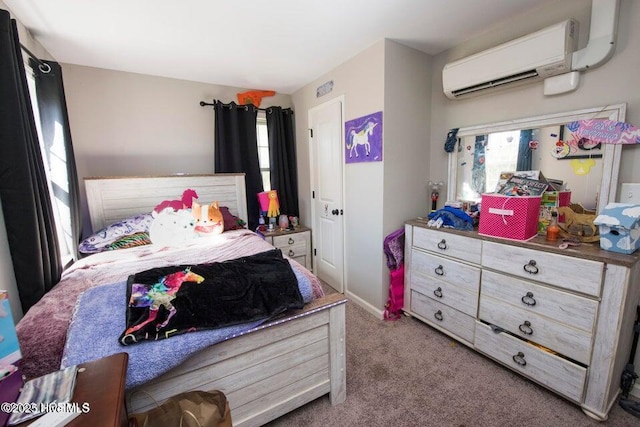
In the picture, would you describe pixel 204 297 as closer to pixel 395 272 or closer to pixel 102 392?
pixel 102 392

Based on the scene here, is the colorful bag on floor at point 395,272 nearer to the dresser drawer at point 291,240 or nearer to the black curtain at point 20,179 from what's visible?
the dresser drawer at point 291,240

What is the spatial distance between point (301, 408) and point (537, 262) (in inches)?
62.5

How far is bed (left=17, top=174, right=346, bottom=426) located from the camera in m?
1.09

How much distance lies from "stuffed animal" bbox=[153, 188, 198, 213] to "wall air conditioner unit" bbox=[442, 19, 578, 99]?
243cm

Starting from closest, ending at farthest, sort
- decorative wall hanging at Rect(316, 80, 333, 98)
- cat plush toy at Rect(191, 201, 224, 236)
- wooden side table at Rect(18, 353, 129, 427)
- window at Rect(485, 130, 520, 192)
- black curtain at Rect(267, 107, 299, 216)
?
wooden side table at Rect(18, 353, 129, 427)
window at Rect(485, 130, 520, 192)
cat plush toy at Rect(191, 201, 224, 236)
decorative wall hanging at Rect(316, 80, 333, 98)
black curtain at Rect(267, 107, 299, 216)

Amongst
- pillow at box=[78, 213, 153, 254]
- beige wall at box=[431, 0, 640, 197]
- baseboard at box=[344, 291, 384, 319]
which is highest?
beige wall at box=[431, 0, 640, 197]

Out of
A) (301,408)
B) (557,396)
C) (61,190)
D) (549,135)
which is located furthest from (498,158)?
(61,190)

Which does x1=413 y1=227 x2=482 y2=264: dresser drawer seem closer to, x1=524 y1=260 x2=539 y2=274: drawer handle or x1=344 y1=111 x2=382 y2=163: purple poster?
x1=524 y1=260 x2=539 y2=274: drawer handle

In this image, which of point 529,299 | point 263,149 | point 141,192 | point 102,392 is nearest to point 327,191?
point 263,149

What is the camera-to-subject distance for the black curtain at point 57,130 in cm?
→ 201

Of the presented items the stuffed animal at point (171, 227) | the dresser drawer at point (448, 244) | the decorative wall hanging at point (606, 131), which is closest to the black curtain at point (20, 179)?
the stuffed animal at point (171, 227)

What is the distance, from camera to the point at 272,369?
1338 millimetres

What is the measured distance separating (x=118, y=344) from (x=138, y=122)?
2463mm

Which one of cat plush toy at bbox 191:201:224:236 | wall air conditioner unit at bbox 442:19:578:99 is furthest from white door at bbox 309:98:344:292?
cat plush toy at bbox 191:201:224:236
